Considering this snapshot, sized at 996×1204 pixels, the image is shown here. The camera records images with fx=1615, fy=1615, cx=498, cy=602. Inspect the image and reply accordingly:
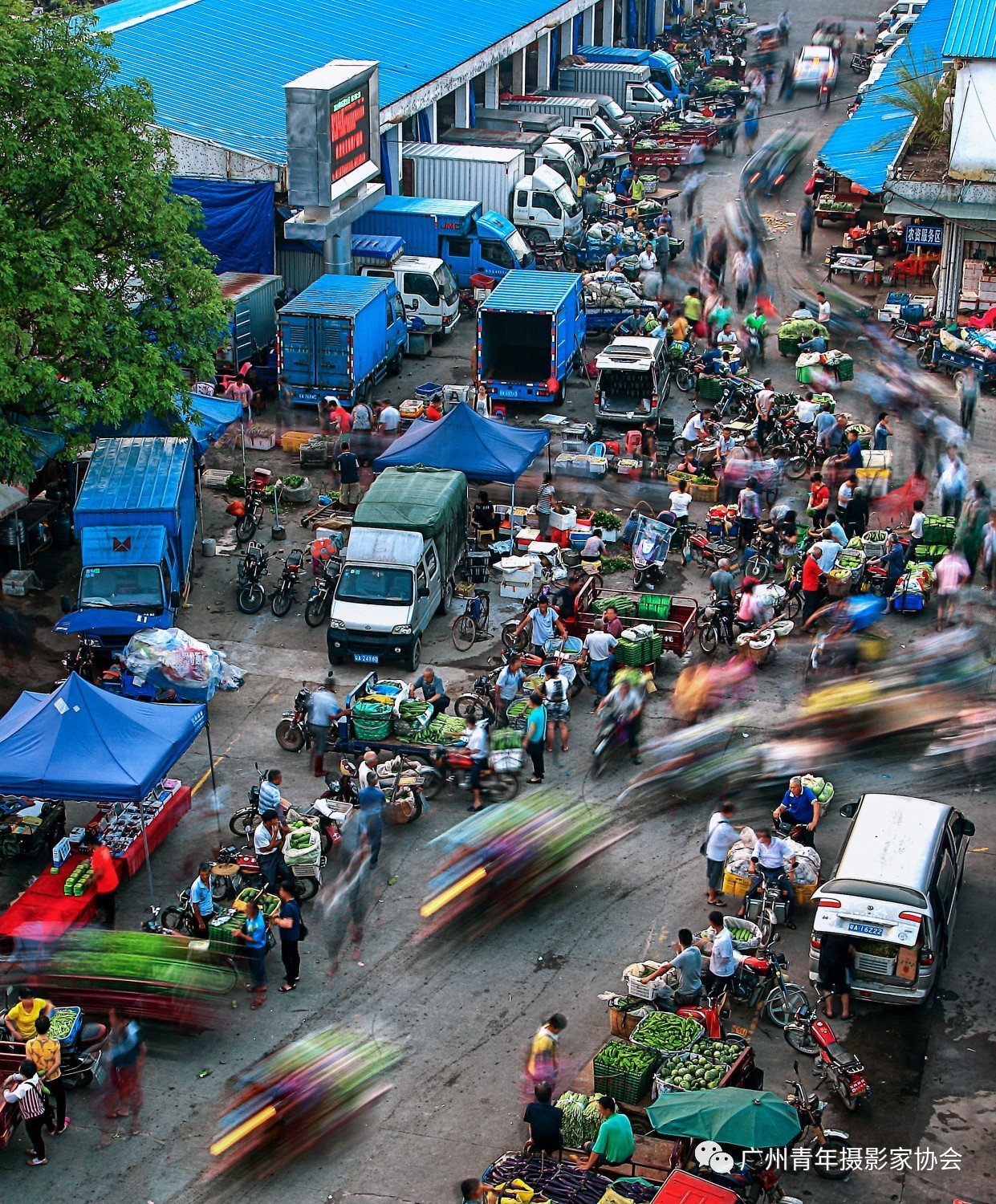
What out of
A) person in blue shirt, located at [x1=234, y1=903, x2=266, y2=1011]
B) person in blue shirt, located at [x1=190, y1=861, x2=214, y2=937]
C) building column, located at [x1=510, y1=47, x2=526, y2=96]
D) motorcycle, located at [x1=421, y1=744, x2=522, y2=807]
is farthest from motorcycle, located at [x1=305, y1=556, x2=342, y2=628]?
building column, located at [x1=510, y1=47, x2=526, y2=96]

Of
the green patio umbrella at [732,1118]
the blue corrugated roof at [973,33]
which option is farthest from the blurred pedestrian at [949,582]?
the blue corrugated roof at [973,33]

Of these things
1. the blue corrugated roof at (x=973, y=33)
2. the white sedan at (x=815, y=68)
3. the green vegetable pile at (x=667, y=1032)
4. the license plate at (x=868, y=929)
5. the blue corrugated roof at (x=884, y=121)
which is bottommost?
the green vegetable pile at (x=667, y=1032)

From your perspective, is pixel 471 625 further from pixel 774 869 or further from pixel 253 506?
pixel 774 869

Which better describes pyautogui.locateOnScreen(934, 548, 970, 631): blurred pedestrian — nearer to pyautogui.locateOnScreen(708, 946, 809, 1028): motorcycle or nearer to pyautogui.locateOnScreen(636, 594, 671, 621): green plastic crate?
pyautogui.locateOnScreen(636, 594, 671, 621): green plastic crate

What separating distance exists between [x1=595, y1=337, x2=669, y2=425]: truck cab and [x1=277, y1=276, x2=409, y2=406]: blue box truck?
523 cm

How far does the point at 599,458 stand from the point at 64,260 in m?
11.6

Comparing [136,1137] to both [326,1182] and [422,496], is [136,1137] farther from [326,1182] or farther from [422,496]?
[422,496]

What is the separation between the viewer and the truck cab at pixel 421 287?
3984cm

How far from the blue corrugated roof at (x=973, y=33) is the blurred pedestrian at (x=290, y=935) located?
94.4 feet

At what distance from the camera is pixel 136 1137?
16109mm

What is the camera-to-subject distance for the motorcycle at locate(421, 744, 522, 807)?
72.4ft

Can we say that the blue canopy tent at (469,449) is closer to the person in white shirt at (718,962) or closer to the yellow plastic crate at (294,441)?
the yellow plastic crate at (294,441)

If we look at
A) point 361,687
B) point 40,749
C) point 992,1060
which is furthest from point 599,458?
point 992,1060

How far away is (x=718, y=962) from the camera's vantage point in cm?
1755
